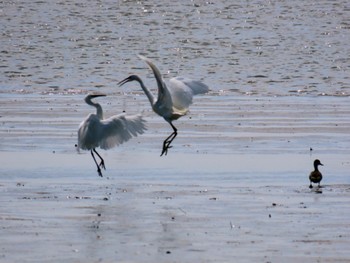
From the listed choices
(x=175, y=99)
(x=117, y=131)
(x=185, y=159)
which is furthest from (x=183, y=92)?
(x=117, y=131)

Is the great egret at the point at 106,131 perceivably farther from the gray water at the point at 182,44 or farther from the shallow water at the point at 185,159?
the gray water at the point at 182,44

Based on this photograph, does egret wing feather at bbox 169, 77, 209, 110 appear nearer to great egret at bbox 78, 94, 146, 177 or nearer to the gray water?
great egret at bbox 78, 94, 146, 177

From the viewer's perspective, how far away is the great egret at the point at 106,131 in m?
15.3

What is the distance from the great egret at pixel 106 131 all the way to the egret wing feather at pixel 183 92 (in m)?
1.11

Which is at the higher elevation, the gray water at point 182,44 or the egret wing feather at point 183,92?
the gray water at point 182,44

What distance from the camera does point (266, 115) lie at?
73.0 feet

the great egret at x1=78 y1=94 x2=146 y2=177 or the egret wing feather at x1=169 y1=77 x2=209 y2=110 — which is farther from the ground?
the egret wing feather at x1=169 y1=77 x2=209 y2=110

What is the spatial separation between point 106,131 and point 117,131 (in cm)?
14

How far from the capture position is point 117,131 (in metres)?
15.4

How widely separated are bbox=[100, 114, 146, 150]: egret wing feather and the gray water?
11.5m

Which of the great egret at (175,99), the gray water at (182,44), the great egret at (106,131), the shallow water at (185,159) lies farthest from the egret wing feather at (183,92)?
the gray water at (182,44)

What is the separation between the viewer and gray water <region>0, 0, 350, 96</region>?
29.7m

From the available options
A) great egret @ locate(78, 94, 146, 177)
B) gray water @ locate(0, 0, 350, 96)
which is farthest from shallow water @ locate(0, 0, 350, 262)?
great egret @ locate(78, 94, 146, 177)

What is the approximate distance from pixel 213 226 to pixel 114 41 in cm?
2855
